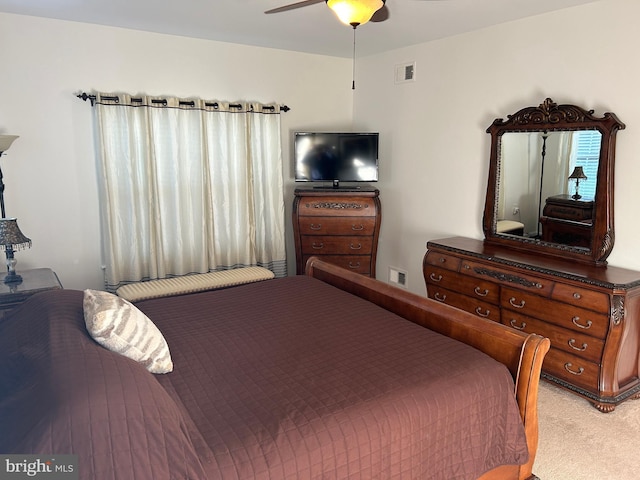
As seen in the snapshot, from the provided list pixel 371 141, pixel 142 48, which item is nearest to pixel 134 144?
pixel 142 48

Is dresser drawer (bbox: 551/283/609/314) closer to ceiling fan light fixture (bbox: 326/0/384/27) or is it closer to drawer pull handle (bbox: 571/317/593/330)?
drawer pull handle (bbox: 571/317/593/330)

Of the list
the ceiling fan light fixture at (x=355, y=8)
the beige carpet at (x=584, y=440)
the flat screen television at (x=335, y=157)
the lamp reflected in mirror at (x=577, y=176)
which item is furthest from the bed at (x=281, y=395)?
the flat screen television at (x=335, y=157)

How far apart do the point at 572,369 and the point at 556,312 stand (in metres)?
0.34

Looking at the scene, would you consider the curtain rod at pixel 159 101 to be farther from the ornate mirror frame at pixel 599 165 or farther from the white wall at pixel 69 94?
the ornate mirror frame at pixel 599 165

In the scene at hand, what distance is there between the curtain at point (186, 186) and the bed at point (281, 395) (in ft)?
5.61

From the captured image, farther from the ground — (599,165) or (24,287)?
(599,165)

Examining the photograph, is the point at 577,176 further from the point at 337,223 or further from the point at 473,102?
the point at 337,223

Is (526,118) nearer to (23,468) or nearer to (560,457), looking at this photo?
(560,457)

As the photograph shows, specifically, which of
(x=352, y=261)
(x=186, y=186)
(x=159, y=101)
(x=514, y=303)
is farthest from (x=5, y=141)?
(x=514, y=303)

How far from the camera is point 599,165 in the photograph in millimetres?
2990

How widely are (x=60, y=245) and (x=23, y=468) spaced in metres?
3.03

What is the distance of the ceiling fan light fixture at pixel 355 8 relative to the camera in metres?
2.12

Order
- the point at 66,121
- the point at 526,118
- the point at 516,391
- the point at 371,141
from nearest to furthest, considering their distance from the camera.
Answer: the point at 516,391 < the point at 526,118 < the point at 66,121 < the point at 371,141

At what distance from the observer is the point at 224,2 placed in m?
3.09
